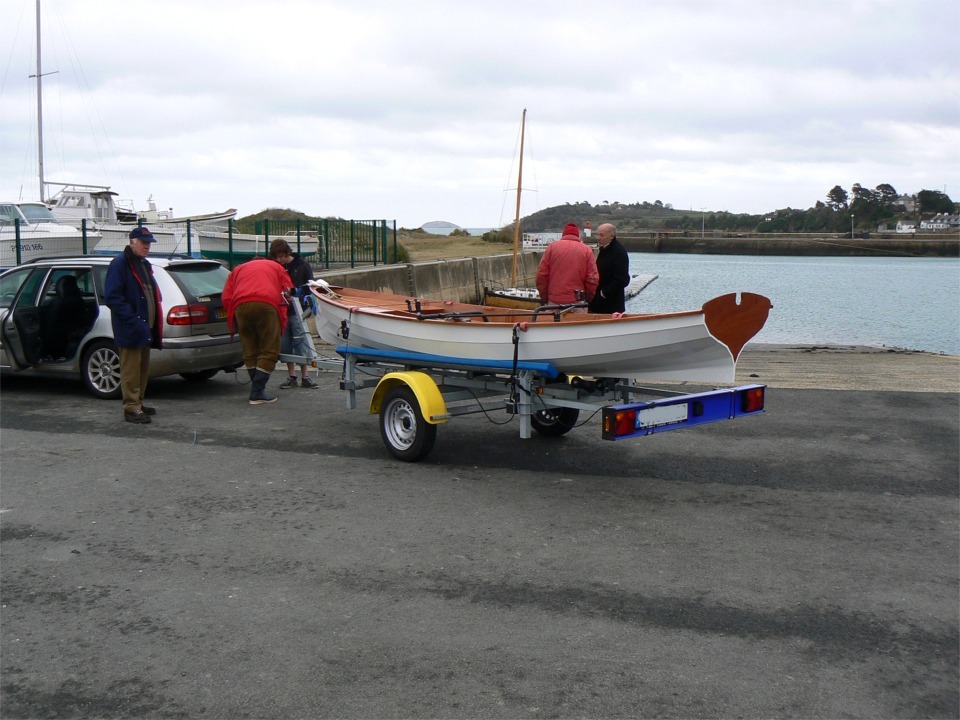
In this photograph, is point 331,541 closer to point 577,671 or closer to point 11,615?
point 11,615

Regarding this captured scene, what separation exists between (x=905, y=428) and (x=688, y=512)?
396 centimetres

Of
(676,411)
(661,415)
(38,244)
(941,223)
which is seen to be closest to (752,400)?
(676,411)

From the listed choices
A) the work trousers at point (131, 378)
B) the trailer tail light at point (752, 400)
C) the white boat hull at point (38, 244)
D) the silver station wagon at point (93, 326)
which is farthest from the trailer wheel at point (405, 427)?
the white boat hull at point (38, 244)

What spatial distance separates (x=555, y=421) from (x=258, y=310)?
3.61 metres

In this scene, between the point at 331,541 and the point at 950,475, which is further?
the point at 950,475

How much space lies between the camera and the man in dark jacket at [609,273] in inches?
393

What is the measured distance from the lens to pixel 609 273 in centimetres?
1005

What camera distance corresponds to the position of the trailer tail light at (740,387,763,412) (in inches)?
287

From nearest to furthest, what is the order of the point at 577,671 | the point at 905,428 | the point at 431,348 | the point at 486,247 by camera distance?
the point at 577,671 < the point at 431,348 < the point at 905,428 < the point at 486,247

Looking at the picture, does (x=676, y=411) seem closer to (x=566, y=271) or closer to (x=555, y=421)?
(x=555, y=421)

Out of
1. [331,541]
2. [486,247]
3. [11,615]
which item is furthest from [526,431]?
[486,247]

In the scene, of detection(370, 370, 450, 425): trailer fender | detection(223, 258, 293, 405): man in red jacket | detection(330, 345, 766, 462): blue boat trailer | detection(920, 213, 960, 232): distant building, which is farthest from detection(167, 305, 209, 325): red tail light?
detection(920, 213, 960, 232): distant building

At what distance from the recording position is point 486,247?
2596 inches

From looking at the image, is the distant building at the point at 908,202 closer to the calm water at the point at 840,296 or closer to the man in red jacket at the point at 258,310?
the calm water at the point at 840,296
